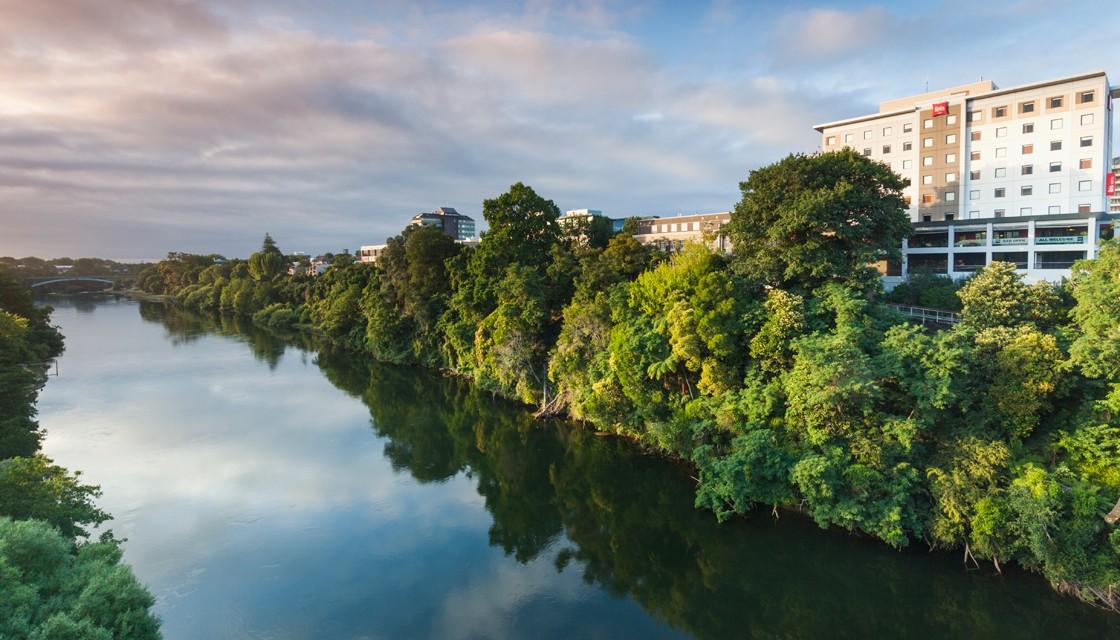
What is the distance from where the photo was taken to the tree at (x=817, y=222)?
1021 inches

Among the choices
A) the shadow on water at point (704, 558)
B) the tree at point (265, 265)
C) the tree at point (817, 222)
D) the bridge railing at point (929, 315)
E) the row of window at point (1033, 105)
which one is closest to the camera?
the shadow on water at point (704, 558)

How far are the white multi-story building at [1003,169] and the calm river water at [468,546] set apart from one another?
27129 mm

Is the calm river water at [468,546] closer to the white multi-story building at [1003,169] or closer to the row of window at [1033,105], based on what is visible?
the white multi-story building at [1003,169]

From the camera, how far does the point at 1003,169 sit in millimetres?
41812

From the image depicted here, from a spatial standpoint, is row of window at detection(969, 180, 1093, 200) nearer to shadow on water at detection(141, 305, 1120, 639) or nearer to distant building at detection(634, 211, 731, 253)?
distant building at detection(634, 211, 731, 253)

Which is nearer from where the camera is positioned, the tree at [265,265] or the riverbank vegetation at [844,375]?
the riverbank vegetation at [844,375]

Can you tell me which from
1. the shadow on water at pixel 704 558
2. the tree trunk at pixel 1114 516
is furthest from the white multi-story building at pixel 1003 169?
the shadow on water at pixel 704 558

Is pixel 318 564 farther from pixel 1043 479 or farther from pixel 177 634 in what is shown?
pixel 1043 479

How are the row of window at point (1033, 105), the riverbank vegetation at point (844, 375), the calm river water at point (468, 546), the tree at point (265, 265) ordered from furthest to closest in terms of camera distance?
1. the tree at point (265, 265)
2. the row of window at point (1033, 105)
3. the riverbank vegetation at point (844, 375)
4. the calm river water at point (468, 546)

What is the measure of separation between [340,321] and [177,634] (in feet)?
165

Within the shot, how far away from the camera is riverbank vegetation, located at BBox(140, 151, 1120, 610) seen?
17562 millimetres

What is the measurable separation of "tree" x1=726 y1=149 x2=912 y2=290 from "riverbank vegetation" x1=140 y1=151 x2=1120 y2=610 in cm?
10

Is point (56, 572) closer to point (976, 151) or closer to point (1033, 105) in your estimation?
point (976, 151)

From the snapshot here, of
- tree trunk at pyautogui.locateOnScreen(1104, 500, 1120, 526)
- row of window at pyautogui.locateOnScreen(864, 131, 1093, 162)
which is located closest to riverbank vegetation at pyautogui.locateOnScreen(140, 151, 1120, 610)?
tree trunk at pyautogui.locateOnScreen(1104, 500, 1120, 526)
